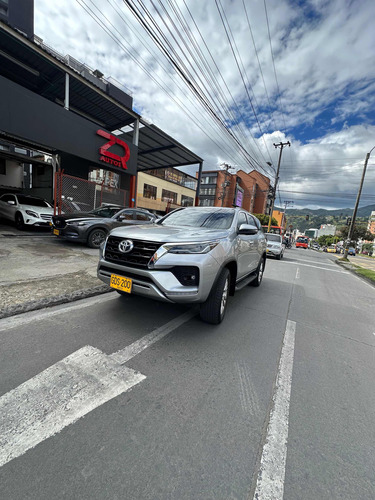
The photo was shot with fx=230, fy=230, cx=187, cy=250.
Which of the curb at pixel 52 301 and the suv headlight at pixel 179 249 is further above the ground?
the suv headlight at pixel 179 249

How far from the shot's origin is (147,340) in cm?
279

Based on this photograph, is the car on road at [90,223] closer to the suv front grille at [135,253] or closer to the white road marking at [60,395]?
the suv front grille at [135,253]

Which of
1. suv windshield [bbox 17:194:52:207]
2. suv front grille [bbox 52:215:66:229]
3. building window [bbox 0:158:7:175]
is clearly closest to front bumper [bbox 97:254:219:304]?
suv front grille [bbox 52:215:66:229]

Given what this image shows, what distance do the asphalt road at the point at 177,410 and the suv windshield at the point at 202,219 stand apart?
1666 mm

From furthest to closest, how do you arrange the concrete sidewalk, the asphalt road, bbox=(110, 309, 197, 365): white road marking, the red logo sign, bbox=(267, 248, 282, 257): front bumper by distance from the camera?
bbox=(267, 248, 282, 257): front bumper, the red logo sign, the concrete sidewalk, bbox=(110, 309, 197, 365): white road marking, the asphalt road

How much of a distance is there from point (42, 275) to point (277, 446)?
474cm

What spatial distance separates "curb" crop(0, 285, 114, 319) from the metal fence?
6650 mm

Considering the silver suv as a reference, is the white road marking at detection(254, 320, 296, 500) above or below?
below

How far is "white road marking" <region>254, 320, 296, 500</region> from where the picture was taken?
1335 mm

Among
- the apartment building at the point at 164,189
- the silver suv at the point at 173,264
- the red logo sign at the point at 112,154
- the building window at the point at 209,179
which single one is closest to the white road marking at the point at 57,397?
the silver suv at the point at 173,264

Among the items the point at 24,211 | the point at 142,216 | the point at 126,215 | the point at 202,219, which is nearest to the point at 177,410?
the point at 202,219

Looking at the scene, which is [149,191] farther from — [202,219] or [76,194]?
[202,219]

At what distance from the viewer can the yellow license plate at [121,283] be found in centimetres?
296

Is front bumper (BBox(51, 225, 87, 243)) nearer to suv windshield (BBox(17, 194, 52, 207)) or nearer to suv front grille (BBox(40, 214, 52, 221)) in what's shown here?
suv front grille (BBox(40, 214, 52, 221))
